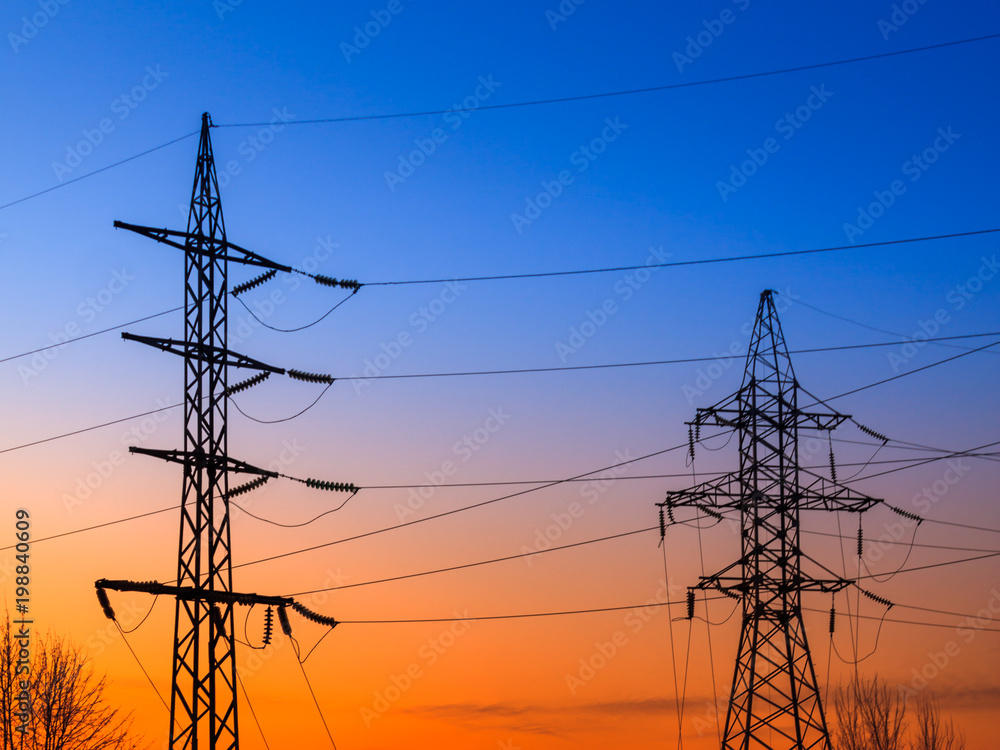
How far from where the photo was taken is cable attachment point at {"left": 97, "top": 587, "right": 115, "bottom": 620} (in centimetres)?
2973

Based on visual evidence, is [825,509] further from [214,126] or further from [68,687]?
[68,687]

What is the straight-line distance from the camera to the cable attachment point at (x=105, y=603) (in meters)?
29.7

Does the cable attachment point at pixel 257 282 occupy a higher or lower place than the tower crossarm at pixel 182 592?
higher

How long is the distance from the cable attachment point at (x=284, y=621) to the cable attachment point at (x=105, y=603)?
13.9 ft

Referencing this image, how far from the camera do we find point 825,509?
38250 millimetres

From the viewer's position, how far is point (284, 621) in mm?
31078

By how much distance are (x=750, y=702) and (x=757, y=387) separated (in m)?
10.7

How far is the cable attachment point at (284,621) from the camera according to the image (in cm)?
3103

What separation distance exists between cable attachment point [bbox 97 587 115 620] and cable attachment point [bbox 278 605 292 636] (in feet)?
13.9

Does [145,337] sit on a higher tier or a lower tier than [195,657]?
higher

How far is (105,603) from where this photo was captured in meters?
29.9

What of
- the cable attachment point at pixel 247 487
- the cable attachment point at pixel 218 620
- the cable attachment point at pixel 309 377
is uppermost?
the cable attachment point at pixel 309 377

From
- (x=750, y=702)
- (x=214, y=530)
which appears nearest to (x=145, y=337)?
(x=214, y=530)

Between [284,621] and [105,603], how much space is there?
4584mm
